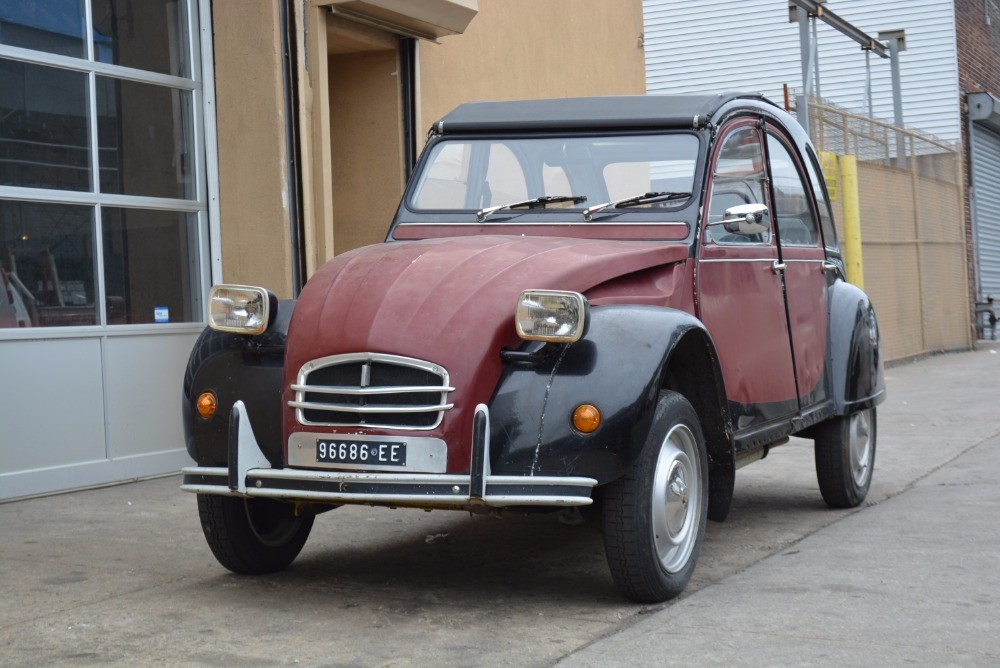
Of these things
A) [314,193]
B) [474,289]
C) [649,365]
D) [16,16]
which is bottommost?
[649,365]

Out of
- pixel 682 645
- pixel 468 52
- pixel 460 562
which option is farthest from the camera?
pixel 468 52

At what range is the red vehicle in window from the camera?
14.7ft

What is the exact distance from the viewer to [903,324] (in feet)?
62.6

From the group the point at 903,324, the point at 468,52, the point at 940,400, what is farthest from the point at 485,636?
the point at 903,324

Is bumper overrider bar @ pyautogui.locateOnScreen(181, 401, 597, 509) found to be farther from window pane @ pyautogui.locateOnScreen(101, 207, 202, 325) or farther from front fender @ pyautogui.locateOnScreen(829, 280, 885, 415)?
window pane @ pyautogui.locateOnScreen(101, 207, 202, 325)

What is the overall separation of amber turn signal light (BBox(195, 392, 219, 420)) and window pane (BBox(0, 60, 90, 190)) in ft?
11.5

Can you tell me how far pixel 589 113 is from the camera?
610 cm

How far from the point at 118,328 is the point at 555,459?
483 centimetres

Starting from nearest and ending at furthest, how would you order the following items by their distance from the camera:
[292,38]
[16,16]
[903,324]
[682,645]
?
[682,645], [16,16], [292,38], [903,324]

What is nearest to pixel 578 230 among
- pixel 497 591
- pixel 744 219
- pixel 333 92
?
pixel 744 219

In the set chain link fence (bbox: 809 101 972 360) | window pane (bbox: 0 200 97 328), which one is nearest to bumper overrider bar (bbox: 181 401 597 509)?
window pane (bbox: 0 200 97 328)

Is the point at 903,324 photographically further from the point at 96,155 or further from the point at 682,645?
the point at 682,645

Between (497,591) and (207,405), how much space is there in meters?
1.35

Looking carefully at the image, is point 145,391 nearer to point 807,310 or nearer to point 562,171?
point 562,171
